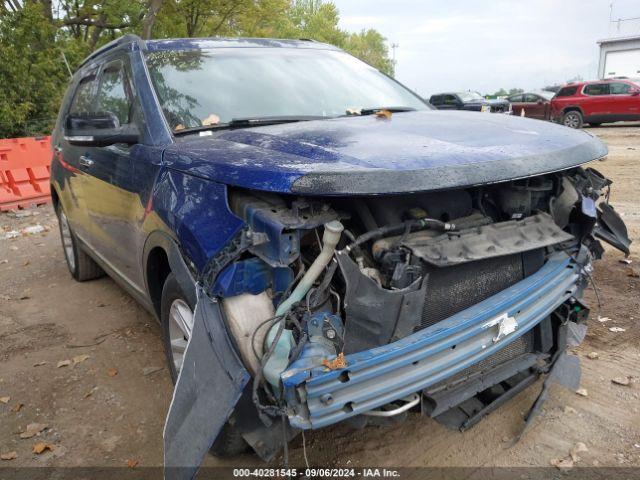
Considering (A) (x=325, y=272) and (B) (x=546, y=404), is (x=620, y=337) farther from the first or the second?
(A) (x=325, y=272)

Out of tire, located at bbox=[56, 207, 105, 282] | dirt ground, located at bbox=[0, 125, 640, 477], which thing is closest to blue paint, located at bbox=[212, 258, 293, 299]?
dirt ground, located at bbox=[0, 125, 640, 477]

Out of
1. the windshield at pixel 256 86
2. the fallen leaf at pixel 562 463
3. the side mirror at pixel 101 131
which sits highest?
the windshield at pixel 256 86

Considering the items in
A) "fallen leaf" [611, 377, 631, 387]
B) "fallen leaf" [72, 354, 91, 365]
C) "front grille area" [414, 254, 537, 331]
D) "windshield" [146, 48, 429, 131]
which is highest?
"windshield" [146, 48, 429, 131]

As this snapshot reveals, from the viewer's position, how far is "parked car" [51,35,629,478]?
1.96 metres

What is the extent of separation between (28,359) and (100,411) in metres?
1.08

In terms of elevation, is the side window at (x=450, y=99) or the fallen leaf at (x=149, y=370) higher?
the side window at (x=450, y=99)

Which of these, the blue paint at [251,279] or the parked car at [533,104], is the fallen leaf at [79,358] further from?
the parked car at [533,104]

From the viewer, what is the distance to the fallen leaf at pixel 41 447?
282cm

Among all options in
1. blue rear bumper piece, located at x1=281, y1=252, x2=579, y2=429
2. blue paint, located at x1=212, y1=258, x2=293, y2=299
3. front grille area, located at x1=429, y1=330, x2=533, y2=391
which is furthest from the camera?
front grille area, located at x1=429, y1=330, x2=533, y2=391

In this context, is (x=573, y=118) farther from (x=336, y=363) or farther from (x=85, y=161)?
(x=336, y=363)

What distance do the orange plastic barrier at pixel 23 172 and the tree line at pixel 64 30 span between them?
1708mm

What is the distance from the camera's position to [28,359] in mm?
3830

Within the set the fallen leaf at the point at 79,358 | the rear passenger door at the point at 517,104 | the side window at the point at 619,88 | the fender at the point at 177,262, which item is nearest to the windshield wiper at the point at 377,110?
the fender at the point at 177,262

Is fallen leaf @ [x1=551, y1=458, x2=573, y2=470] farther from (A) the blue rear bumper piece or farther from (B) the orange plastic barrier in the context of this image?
(B) the orange plastic barrier
